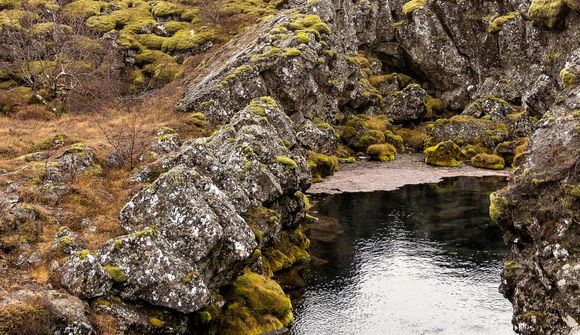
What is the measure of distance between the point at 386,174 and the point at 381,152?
10.6 m

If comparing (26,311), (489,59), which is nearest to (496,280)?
(26,311)

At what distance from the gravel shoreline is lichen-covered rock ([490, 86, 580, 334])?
40622 mm

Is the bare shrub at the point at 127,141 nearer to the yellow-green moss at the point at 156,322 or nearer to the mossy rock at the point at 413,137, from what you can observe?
the yellow-green moss at the point at 156,322

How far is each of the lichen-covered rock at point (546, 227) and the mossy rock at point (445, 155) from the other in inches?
2183

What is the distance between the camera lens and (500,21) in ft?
365

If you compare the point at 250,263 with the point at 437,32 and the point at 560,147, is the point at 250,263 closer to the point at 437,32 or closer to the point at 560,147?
the point at 560,147

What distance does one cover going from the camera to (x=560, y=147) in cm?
3553

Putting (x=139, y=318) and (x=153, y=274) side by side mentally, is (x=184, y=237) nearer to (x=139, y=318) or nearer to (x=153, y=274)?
(x=153, y=274)

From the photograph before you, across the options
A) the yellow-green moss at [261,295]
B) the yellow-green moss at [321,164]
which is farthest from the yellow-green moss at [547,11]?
the yellow-green moss at [261,295]

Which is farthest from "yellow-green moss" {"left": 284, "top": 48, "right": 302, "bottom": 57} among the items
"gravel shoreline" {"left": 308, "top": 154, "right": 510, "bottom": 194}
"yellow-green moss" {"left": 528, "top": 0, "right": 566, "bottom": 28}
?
"yellow-green moss" {"left": 528, "top": 0, "right": 566, "bottom": 28}

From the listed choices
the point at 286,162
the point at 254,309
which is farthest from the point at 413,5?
the point at 254,309

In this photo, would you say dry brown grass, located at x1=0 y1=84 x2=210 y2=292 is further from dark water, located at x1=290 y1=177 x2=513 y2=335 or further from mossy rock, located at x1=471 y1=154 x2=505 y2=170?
mossy rock, located at x1=471 y1=154 x2=505 y2=170

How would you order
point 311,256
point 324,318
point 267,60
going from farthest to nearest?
point 267,60 < point 311,256 < point 324,318

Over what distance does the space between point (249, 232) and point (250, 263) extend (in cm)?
443
